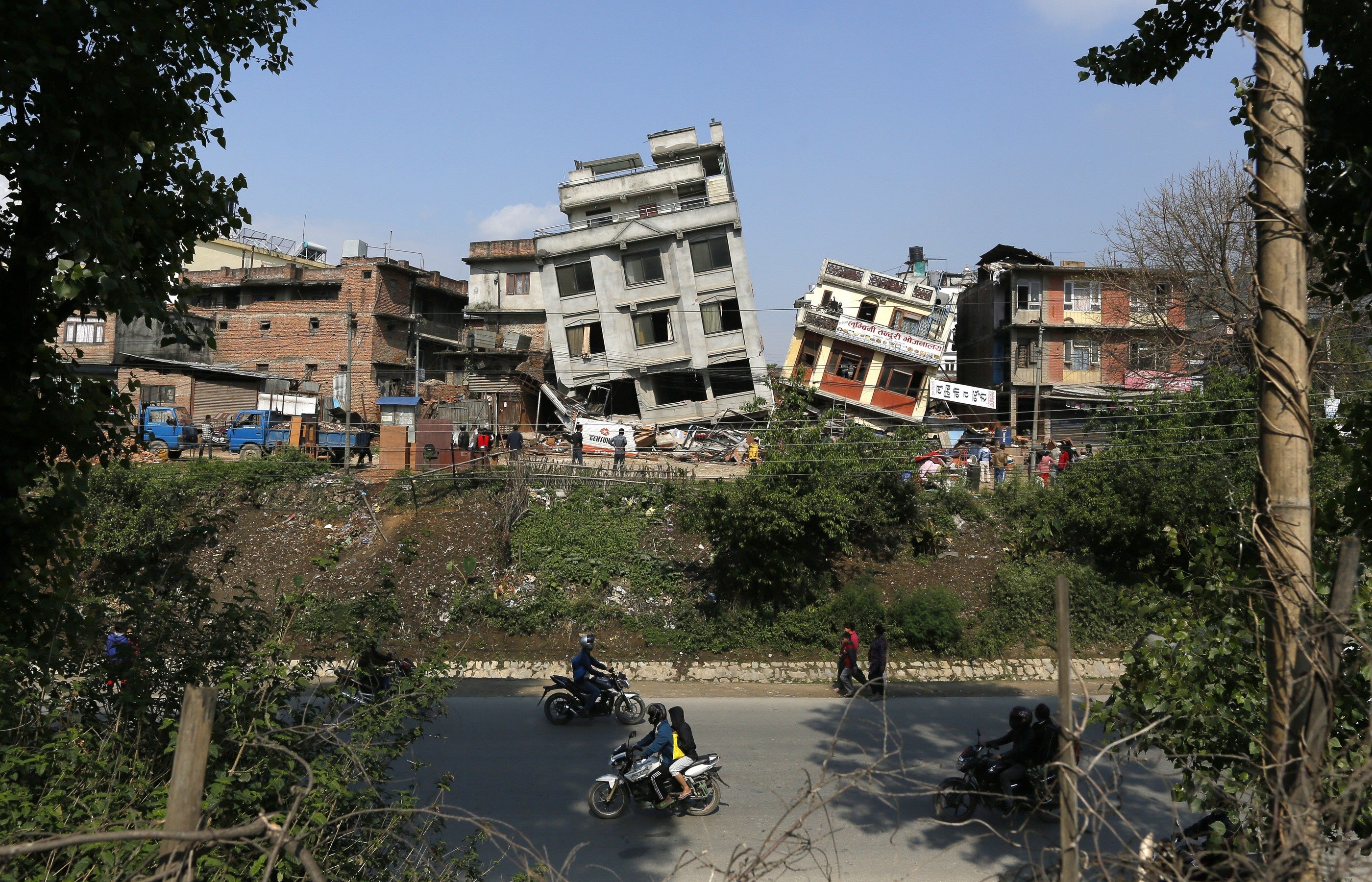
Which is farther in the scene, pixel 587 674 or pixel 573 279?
pixel 573 279

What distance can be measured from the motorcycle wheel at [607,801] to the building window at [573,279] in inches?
1091

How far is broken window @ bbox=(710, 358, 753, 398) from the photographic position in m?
34.7

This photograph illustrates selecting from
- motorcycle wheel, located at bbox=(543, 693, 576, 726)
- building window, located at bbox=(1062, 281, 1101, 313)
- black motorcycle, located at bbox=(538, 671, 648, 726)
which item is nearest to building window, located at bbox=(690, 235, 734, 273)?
building window, located at bbox=(1062, 281, 1101, 313)

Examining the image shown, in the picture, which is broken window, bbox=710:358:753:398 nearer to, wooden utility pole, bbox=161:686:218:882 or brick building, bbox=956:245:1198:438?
brick building, bbox=956:245:1198:438

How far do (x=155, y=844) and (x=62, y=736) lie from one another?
1178mm

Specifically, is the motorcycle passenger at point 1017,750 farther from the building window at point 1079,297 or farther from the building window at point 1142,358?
the building window at point 1079,297

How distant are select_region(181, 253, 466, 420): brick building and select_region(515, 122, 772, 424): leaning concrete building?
7370mm

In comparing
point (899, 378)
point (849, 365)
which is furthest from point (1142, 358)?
point (849, 365)

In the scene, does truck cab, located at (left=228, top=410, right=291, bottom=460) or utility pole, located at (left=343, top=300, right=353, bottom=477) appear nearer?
utility pole, located at (left=343, top=300, right=353, bottom=477)

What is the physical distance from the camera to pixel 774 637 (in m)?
17.6

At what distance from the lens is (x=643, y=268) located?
114 feet

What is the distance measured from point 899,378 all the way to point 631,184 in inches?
529

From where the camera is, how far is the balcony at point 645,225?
111ft

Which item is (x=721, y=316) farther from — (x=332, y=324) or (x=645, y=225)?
(x=332, y=324)
